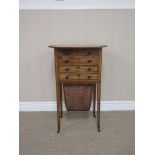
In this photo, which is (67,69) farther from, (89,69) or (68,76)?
(89,69)

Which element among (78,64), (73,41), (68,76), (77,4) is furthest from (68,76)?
(77,4)

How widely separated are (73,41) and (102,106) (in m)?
0.86

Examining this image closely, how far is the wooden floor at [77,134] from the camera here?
6.38 feet

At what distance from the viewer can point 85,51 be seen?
7.48ft

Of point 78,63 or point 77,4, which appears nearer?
point 78,63

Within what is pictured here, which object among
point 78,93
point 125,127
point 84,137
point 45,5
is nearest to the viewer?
point 84,137

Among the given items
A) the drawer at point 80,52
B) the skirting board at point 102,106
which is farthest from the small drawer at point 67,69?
the skirting board at point 102,106

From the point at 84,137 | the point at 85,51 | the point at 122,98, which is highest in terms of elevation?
the point at 85,51

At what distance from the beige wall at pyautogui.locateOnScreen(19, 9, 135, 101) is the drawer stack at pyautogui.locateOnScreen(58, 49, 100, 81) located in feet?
2.06

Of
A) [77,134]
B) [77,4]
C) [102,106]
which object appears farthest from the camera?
[102,106]

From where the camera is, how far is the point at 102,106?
2990 millimetres

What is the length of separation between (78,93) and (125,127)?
1.94 ft
